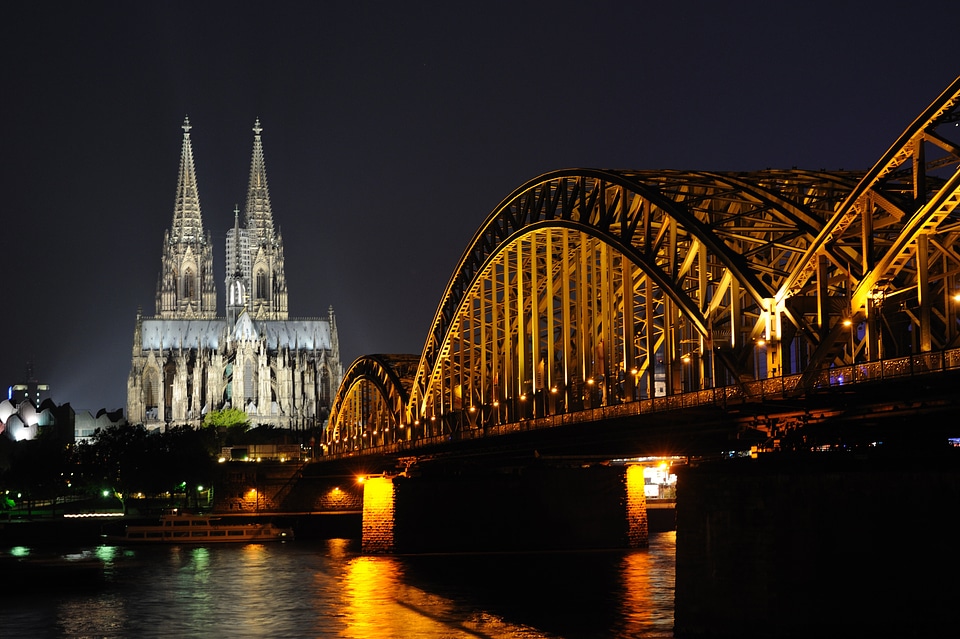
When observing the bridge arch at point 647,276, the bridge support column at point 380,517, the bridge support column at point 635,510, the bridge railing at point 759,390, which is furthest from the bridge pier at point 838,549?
the bridge support column at point 380,517

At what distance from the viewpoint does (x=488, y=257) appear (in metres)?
89.8

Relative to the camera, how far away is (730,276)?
58438mm

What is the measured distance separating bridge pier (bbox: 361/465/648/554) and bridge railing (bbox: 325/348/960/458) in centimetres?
1560

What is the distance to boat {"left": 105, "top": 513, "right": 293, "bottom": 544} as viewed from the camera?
428 ft

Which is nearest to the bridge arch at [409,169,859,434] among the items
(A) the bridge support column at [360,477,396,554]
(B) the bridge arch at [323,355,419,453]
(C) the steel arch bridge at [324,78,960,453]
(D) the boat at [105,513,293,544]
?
(C) the steel arch bridge at [324,78,960,453]

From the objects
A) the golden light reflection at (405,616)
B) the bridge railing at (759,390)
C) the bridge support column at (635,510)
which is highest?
the bridge railing at (759,390)

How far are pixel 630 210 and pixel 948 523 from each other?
103 ft

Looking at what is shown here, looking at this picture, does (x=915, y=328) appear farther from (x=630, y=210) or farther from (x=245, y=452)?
(x=245, y=452)

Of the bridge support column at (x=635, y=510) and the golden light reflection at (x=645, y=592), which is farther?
the bridge support column at (x=635, y=510)

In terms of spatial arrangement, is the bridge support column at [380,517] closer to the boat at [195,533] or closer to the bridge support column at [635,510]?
the bridge support column at [635,510]

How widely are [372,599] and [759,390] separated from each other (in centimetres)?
2838

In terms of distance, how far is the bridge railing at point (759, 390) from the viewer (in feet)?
139

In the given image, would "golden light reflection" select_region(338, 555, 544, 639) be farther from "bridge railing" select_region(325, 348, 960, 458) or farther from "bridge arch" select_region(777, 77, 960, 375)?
"bridge arch" select_region(777, 77, 960, 375)

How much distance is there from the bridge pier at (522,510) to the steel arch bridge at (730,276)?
15.3 feet
